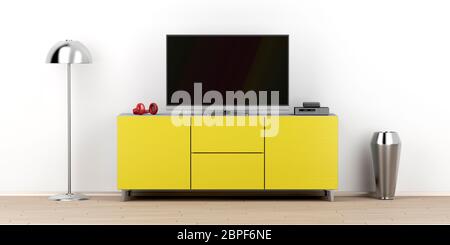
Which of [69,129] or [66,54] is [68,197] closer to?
[69,129]

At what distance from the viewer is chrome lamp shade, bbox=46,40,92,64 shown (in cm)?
766

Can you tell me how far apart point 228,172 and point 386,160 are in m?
1.40

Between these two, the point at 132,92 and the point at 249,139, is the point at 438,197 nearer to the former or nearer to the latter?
the point at 249,139

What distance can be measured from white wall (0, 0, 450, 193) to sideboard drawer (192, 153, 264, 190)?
769mm

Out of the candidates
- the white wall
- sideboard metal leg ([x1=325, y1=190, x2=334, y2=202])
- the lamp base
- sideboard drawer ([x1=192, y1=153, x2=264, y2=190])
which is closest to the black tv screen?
the white wall

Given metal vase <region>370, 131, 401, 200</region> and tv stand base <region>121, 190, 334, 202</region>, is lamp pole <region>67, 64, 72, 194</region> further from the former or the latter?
metal vase <region>370, 131, 401, 200</region>

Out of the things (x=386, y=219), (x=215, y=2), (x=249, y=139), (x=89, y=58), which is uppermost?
(x=215, y=2)

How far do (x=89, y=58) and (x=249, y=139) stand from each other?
1.57 m

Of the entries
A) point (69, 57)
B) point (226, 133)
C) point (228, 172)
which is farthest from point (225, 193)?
point (69, 57)

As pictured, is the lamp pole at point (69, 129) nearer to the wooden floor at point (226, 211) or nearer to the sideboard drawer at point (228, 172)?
the wooden floor at point (226, 211)

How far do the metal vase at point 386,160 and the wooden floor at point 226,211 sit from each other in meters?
0.14

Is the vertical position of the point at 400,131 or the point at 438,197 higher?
the point at 400,131
